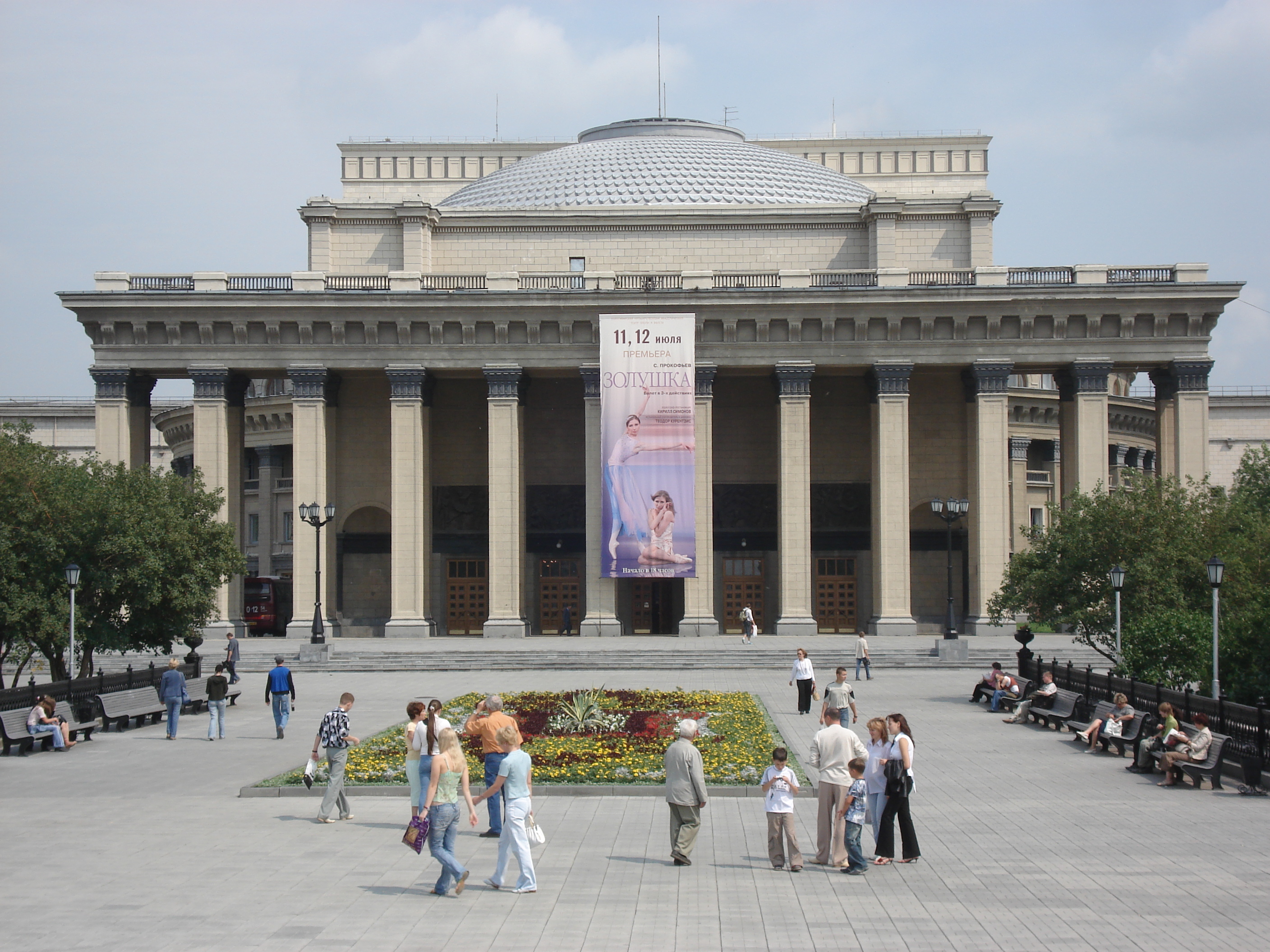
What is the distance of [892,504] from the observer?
43500 millimetres

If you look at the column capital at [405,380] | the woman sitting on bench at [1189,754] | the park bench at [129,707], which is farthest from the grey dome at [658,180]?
the woman sitting on bench at [1189,754]

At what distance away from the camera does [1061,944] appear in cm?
948

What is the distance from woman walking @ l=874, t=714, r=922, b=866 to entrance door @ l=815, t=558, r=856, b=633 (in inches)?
1384

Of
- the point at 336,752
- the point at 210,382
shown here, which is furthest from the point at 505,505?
the point at 336,752

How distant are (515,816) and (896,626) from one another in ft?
111

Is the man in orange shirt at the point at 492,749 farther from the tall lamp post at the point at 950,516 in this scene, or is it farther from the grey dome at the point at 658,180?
the grey dome at the point at 658,180

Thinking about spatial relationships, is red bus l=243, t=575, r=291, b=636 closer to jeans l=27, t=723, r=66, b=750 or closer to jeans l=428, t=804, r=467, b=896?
jeans l=27, t=723, r=66, b=750

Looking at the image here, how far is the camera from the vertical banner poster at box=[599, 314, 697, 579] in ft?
140

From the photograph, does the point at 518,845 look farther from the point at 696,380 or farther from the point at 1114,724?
the point at 696,380

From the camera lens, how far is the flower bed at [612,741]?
16.2 meters

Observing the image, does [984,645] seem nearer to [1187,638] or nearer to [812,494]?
[812,494]

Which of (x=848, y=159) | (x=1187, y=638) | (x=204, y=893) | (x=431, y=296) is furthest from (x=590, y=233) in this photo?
(x=204, y=893)

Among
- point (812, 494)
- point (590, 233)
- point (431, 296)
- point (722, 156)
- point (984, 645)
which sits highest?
point (722, 156)

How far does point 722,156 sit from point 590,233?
363 inches
